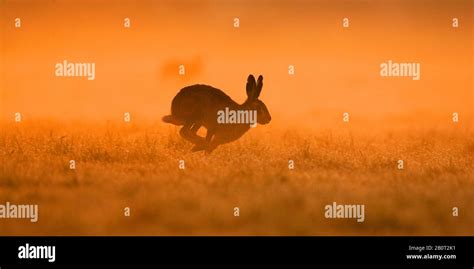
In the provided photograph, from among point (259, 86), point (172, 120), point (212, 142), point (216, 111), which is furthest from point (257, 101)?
point (172, 120)

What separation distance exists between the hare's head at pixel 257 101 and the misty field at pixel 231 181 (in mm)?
627

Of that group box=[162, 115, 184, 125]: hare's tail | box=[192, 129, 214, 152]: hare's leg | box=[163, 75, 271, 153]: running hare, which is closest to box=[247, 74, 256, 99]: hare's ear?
box=[163, 75, 271, 153]: running hare

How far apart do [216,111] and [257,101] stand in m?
0.75

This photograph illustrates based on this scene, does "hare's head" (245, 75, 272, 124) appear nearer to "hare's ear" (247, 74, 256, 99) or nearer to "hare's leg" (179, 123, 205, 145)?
"hare's ear" (247, 74, 256, 99)

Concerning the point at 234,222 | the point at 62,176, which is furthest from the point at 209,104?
the point at 234,222

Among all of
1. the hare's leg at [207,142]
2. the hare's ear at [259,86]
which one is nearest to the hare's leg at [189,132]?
the hare's leg at [207,142]

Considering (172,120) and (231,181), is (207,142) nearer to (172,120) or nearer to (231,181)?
(172,120)

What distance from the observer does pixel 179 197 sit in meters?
12.0

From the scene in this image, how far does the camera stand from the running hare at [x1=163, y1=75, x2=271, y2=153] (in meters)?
15.0

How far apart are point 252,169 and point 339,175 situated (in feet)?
4.72

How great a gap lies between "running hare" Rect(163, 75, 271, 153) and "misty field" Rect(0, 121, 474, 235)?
321 millimetres

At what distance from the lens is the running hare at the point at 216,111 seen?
49.3 feet

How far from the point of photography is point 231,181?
42.4 ft

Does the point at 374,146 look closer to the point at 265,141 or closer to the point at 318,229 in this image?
the point at 265,141
